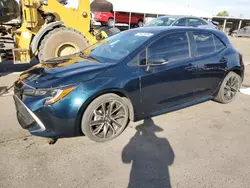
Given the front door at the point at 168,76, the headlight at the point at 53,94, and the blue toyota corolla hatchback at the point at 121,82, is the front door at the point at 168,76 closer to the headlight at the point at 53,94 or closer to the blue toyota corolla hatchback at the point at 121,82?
the blue toyota corolla hatchback at the point at 121,82

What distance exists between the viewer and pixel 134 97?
121 inches

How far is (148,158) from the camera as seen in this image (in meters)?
2.71

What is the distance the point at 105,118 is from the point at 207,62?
2.09 metres

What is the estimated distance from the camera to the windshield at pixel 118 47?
126 inches

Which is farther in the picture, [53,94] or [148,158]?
[148,158]

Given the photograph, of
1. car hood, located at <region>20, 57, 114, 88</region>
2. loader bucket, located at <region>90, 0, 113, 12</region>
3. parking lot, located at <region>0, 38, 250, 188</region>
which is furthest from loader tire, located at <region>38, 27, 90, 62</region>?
loader bucket, located at <region>90, 0, 113, 12</region>

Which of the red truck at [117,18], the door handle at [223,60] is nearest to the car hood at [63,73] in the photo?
the door handle at [223,60]

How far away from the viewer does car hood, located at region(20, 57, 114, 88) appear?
2.70m

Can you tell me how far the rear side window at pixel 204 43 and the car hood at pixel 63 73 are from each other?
1709mm

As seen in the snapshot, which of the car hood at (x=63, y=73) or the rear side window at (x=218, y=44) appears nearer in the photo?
the car hood at (x=63, y=73)

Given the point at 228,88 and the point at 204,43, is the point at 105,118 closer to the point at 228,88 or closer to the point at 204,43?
the point at 204,43

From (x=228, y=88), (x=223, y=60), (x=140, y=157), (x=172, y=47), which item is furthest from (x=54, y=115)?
(x=228, y=88)

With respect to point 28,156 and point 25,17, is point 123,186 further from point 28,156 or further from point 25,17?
point 25,17

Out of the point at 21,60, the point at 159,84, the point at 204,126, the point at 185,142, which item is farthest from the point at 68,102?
the point at 21,60
